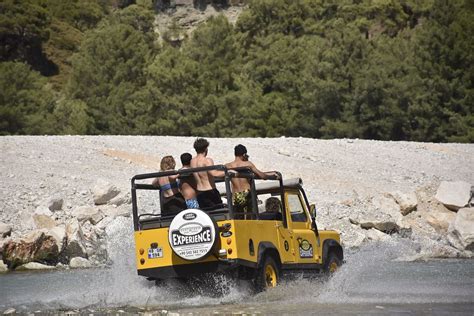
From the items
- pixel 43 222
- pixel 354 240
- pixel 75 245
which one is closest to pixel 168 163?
pixel 75 245

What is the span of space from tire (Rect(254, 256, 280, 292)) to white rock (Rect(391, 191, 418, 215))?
13776mm

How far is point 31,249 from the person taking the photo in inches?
881

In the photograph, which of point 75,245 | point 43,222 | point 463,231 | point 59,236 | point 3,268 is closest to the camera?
point 3,268

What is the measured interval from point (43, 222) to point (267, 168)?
10625mm

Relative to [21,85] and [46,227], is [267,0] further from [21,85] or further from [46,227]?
[46,227]

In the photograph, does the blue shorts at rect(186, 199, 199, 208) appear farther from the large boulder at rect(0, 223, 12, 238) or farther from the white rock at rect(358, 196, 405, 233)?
the white rock at rect(358, 196, 405, 233)

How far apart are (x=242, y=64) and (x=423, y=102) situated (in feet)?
42.2

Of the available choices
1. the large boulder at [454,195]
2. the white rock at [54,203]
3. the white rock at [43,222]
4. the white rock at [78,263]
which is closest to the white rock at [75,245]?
the white rock at [78,263]

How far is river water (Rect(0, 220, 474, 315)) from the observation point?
528 inches

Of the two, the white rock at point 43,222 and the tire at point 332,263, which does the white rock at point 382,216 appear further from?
the tire at point 332,263

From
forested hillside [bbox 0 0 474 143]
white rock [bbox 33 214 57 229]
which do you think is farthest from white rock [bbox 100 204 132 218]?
forested hillside [bbox 0 0 474 143]

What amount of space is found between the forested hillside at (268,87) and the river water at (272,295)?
33.2 metres

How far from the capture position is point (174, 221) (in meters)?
13.6

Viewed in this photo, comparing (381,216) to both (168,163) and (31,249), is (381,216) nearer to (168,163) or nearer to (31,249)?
(31,249)
